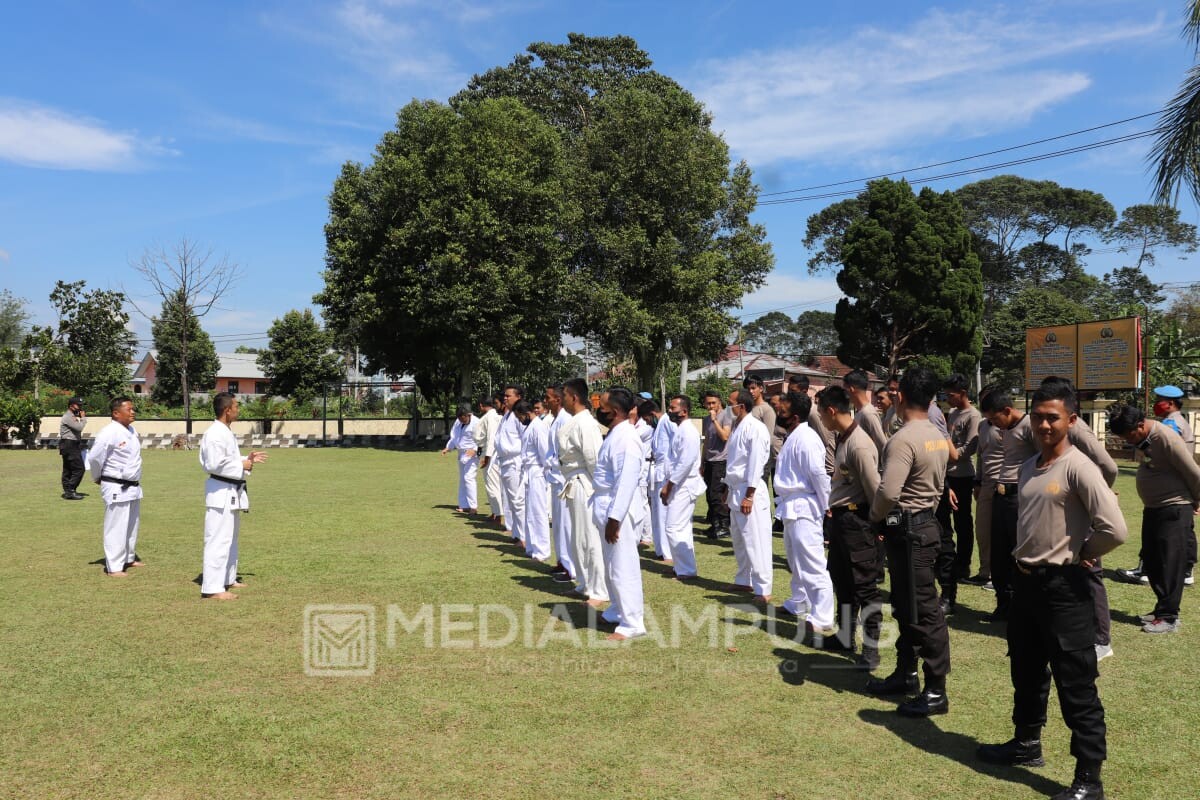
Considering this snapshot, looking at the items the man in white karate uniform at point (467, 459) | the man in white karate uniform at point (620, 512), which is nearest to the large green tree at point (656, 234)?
the man in white karate uniform at point (467, 459)

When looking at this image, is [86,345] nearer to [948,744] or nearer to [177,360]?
[177,360]

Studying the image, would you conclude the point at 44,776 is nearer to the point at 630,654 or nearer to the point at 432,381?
the point at 630,654

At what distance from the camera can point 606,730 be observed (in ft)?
15.3

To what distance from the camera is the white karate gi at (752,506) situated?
7.61m

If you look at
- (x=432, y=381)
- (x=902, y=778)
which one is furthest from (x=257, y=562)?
(x=432, y=381)

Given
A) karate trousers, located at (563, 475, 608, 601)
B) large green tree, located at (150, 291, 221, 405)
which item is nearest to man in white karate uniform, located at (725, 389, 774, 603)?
karate trousers, located at (563, 475, 608, 601)

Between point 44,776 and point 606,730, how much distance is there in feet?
9.09

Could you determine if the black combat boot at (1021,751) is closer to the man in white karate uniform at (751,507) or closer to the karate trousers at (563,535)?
the man in white karate uniform at (751,507)

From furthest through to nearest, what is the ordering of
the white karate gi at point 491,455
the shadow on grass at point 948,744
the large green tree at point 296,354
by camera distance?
the large green tree at point 296,354
the white karate gi at point 491,455
the shadow on grass at point 948,744

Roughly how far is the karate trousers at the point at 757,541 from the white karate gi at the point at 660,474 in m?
1.57

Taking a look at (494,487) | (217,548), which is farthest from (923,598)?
(494,487)

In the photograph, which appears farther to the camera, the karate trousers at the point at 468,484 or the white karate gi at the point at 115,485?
the karate trousers at the point at 468,484

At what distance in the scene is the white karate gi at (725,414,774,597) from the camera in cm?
761

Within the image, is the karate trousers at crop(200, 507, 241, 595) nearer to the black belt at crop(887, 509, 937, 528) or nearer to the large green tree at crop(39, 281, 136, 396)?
the black belt at crop(887, 509, 937, 528)
